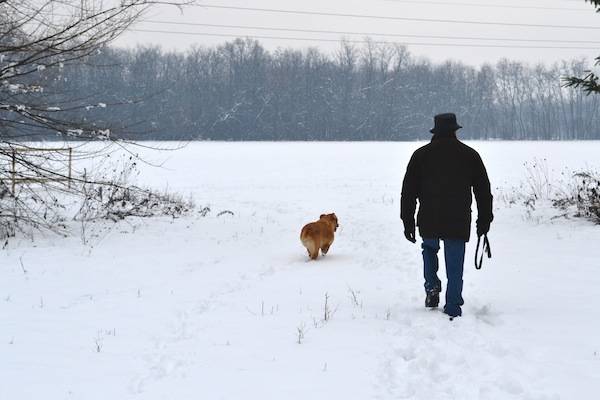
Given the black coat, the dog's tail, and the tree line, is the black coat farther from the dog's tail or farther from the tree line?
the tree line

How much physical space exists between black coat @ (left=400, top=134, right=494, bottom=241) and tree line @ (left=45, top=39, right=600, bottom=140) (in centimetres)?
6563

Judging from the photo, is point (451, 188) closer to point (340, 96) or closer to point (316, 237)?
point (316, 237)

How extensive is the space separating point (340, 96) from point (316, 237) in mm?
79586

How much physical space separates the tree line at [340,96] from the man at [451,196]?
215 ft

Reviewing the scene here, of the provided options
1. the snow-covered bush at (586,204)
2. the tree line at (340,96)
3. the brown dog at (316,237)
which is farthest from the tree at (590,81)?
the tree line at (340,96)

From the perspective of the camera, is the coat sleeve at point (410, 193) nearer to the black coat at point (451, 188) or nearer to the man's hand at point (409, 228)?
the man's hand at point (409, 228)

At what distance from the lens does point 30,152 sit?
860 centimetres

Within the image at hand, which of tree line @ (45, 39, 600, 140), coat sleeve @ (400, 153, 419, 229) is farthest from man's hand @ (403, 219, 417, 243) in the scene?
tree line @ (45, 39, 600, 140)

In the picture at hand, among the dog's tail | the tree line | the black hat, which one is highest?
the tree line

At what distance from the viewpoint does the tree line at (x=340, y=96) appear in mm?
78188

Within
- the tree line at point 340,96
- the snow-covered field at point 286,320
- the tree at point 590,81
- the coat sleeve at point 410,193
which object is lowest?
the snow-covered field at point 286,320

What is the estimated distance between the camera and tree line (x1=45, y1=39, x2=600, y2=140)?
78.2 metres

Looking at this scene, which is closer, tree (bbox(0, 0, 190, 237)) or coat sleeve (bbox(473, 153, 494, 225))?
coat sleeve (bbox(473, 153, 494, 225))

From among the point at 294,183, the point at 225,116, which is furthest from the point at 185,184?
the point at 225,116
